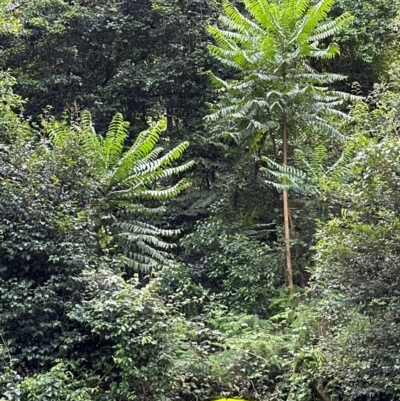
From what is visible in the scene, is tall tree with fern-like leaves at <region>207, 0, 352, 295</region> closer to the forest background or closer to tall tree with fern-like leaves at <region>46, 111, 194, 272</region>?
the forest background

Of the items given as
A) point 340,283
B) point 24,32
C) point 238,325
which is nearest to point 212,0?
point 24,32

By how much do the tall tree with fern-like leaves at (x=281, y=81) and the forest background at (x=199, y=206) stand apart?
36 millimetres

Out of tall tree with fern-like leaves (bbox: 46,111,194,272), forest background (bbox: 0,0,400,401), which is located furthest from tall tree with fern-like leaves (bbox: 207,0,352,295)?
tall tree with fern-like leaves (bbox: 46,111,194,272)

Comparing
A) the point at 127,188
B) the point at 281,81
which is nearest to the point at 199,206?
the point at 127,188

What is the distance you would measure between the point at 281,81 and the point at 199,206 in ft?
10.1

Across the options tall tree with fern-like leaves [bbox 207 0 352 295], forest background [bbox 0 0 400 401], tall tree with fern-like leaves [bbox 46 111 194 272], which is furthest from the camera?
tall tree with fern-like leaves [bbox 207 0 352 295]

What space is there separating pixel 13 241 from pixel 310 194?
463 centimetres

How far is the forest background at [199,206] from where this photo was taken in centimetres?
594

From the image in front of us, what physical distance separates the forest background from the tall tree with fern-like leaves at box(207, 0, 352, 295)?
0.12 feet

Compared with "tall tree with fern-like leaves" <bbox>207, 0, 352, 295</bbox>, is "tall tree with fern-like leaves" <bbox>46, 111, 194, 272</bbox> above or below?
below

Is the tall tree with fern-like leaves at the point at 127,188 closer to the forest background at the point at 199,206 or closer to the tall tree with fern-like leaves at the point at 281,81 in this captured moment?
the forest background at the point at 199,206

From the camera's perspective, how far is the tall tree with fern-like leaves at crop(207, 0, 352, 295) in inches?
365

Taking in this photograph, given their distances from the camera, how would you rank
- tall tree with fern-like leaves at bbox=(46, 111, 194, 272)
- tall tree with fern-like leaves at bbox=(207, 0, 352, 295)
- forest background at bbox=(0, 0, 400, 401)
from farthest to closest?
tall tree with fern-like leaves at bbox=(207, 0, 352, 295), tall tree with fern-like leaves at bbox=(46, 111, 194, 272), forest background at bbox=(0, 0, 400, 401)

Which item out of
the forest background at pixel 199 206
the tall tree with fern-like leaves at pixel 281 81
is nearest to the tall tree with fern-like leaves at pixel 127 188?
the forest background at pixel 199 206
